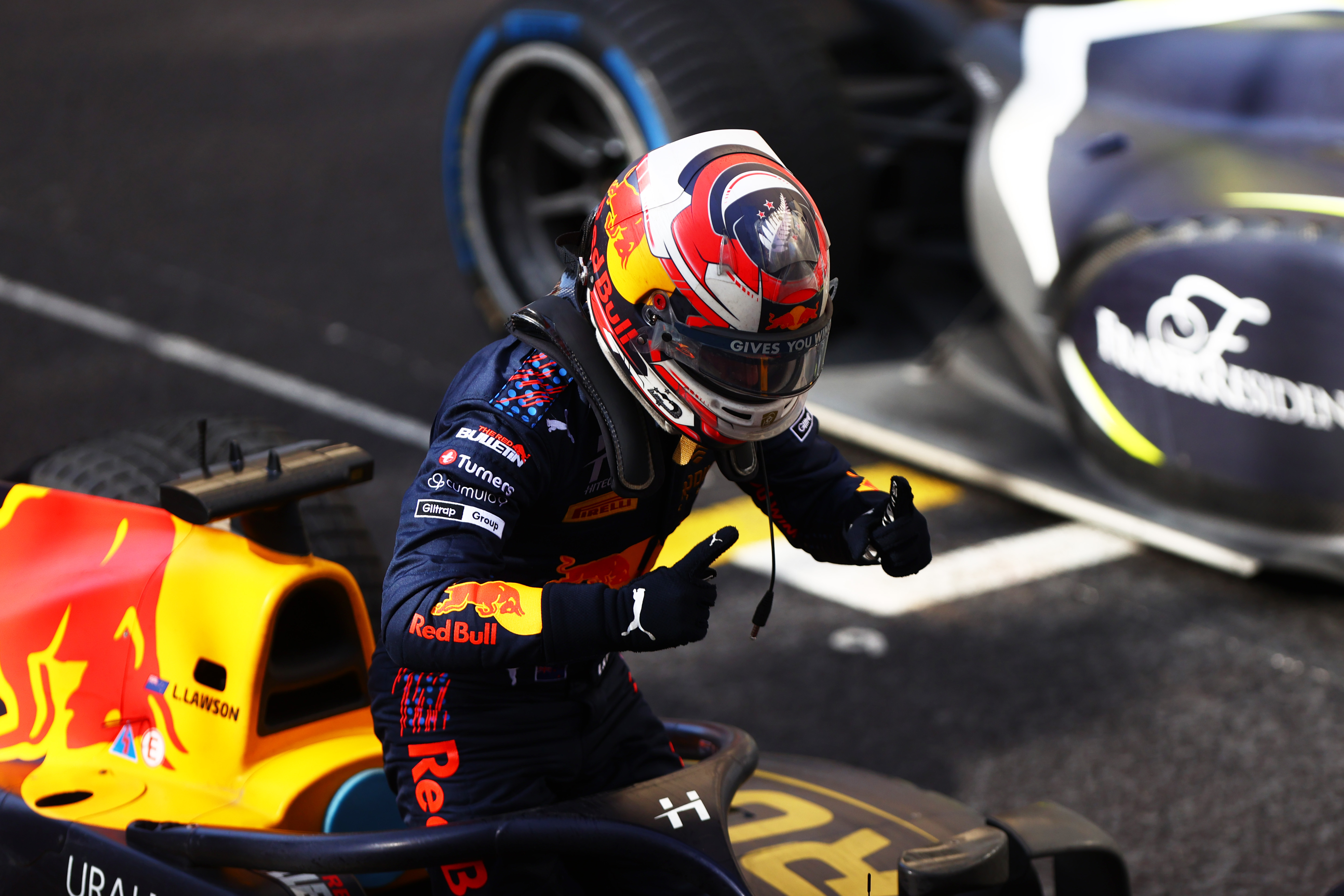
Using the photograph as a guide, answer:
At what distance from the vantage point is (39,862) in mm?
2443

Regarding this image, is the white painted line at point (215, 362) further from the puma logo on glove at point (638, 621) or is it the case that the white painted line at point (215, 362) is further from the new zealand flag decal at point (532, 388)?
the puma logo on glove at point (638, 621)

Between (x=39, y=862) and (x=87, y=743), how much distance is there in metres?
0.23

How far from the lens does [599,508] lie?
2.17m

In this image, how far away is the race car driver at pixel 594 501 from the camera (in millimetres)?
1896

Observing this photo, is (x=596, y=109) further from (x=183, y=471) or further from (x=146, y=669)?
(x=146, y=669)

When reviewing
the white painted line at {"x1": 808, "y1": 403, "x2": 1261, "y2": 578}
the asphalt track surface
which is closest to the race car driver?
the asphalt track surface

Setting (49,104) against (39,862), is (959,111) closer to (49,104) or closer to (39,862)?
(39,862)

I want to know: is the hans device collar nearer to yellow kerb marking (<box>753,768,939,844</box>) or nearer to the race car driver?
the race car driver

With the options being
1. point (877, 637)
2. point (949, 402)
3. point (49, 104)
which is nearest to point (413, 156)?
point (49, 104)

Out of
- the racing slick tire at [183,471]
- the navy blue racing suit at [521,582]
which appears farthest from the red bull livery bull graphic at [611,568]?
the racing slick tire at [183,471]

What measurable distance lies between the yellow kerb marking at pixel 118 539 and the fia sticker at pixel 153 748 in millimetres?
305

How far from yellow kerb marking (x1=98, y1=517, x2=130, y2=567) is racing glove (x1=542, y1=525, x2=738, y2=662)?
3.53 feet

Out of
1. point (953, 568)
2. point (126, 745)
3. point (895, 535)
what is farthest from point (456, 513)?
point (953, 568)

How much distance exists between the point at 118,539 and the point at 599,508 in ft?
3.22
